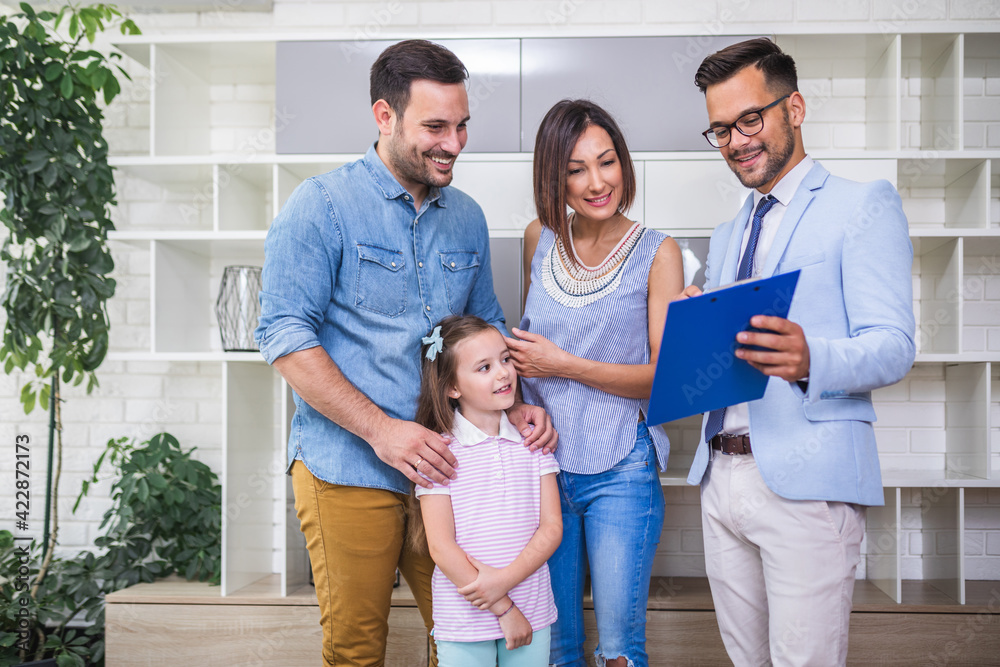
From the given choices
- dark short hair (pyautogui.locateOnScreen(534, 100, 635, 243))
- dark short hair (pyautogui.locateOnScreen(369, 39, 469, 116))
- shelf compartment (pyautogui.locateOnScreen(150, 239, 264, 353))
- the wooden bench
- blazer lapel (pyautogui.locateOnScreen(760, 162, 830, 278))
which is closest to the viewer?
blazer lapel (pyautogui.locateOnScreen(760, 162, 830, 278))

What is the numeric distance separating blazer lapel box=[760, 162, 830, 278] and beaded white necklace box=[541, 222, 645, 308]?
0.34 metres

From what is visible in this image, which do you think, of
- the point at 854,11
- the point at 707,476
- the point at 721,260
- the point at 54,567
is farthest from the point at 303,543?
the point at 854,11

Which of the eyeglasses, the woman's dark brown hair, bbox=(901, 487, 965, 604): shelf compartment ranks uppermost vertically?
the eyeglasses

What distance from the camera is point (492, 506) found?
56.3 inches

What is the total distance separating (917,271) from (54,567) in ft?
10.9

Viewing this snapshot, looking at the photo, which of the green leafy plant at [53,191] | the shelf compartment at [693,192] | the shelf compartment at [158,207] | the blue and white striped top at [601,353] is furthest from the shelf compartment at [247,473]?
the shelf compartment at [693,192]

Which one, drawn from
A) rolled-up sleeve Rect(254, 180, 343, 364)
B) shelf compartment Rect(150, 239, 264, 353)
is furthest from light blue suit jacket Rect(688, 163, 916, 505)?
shelf compartment Rect(150, 239, 264, 353)

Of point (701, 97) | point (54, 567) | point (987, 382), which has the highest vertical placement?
point (701, 97)

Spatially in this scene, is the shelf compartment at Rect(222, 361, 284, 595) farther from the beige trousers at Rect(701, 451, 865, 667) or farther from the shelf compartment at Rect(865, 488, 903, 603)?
the shelf compartment at Rect(865, 488, 903, 603)

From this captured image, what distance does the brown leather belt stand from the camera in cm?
137

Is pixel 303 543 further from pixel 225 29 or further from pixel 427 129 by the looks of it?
pixel 225 29

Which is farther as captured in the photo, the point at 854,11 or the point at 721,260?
the point at 854,11

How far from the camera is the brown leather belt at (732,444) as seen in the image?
1372 mm

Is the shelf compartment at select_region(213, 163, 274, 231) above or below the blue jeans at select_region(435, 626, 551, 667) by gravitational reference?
above
